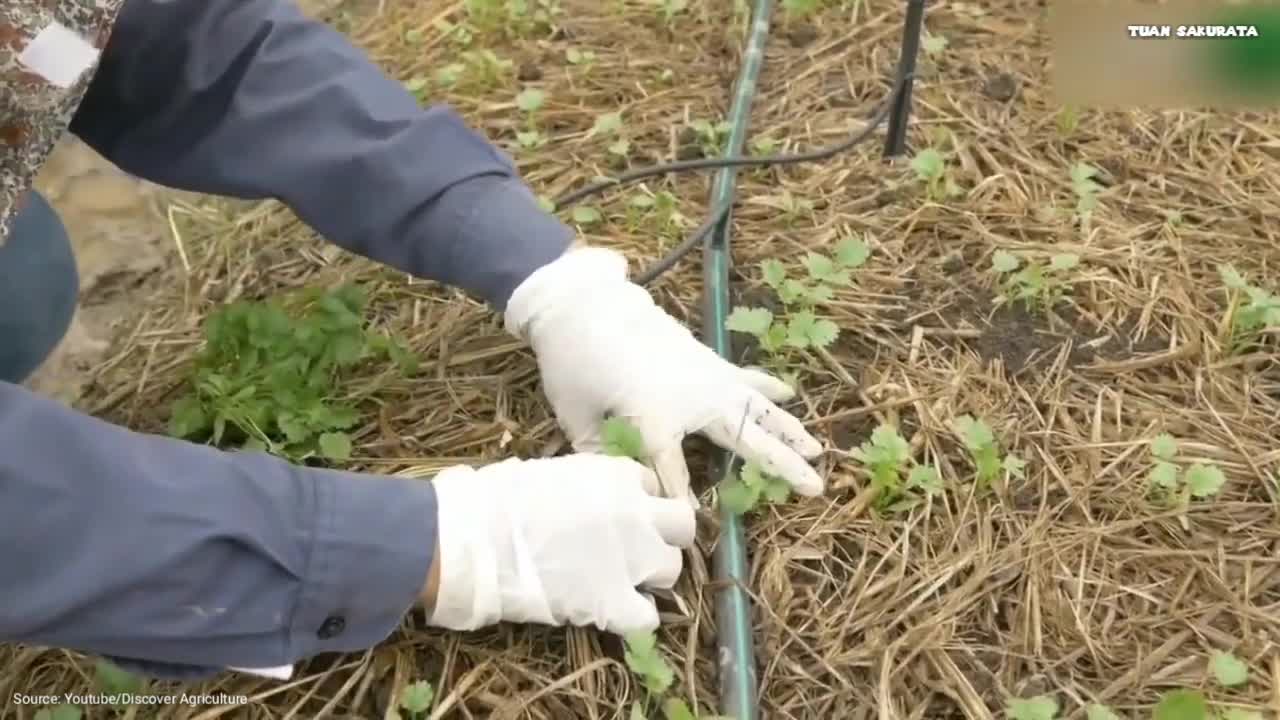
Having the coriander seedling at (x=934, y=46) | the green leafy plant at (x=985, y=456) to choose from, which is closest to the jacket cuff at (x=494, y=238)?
the green leafy plant at (x=985, y=456)

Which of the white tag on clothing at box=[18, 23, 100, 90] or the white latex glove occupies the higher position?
the white tag on clothing at box=[18, 23, 100, 90]

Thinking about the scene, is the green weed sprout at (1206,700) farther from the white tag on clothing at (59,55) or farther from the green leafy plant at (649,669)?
the white tag on clothing at (59,55)

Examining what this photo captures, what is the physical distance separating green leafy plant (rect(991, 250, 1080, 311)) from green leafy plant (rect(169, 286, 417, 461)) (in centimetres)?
80

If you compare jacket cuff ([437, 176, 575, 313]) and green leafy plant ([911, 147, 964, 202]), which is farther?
green leafy plant ([911, 147, 964, 202])

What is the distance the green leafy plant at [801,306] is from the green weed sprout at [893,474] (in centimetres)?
16

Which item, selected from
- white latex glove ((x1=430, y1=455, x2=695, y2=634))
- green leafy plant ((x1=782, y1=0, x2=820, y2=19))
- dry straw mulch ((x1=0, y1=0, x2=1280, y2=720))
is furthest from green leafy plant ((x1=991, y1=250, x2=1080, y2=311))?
green leafy plant ((x1=782, y1=0, x2=820, y2=19))

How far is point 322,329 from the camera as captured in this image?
4.82 feet

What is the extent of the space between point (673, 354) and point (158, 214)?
1261 millimetres

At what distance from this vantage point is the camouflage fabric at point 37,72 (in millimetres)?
1134

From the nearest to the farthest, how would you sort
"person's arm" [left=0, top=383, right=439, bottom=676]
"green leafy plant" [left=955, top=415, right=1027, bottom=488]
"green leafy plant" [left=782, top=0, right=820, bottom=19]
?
"person's arm" [left=0, top=383, right=439, bottom=676], "green leafy plant" [left=955, top=415, right=1027, bottom=488], "green leafy plant" [left=782, top=0, right=820, bottom=19]

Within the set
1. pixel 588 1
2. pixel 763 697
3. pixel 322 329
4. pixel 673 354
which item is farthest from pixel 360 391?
pixel 588 1

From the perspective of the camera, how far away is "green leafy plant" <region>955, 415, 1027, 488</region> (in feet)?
4.23

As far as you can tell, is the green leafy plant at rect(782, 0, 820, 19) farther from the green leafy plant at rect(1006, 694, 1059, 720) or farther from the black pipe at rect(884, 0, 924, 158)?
the green leafy plant at rect(1006, 694, 1059, 720)

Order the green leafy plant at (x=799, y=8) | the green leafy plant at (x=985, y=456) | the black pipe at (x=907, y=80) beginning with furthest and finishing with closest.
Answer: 1. the green leafy plant at (x=799, y=8)
2. the black pipe at (x=907, y=80)
3. the green leafy plant at (x=985, y=456)
